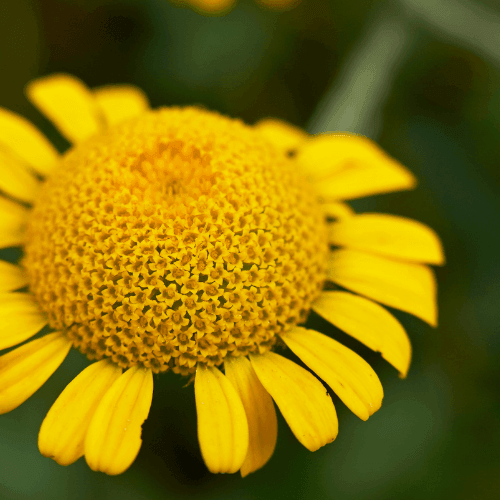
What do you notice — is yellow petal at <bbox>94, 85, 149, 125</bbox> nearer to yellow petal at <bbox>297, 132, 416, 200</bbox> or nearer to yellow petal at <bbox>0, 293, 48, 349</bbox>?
yellow petal at <bbox>297, 132, 416, 200</bbox>

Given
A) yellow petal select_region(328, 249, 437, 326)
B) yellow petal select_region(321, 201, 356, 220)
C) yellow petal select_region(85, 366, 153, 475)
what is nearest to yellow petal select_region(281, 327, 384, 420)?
yellow petal select_region(328, 249, 437, 326)

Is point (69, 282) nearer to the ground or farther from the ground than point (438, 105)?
nearer to the ground

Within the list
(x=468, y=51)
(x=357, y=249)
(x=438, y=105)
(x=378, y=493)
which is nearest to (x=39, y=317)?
(x=357, y=249)

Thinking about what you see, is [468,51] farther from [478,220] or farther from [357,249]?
[357,249]

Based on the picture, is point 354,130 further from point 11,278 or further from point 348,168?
point 11,278

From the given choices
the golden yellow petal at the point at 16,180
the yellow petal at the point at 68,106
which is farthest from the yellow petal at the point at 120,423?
the yellow petal at the point at 68,106

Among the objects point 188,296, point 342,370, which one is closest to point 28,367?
point 188,296
